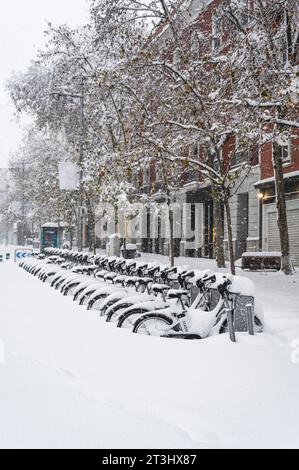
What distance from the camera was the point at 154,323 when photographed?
23.6 ft

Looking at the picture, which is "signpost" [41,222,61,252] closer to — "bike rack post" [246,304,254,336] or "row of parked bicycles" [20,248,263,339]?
"row of parked bicycles" [20,248,263,339]

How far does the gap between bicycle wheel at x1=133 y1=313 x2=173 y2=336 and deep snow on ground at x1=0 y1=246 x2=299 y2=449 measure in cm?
22

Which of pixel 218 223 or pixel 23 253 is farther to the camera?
pixel 23 253

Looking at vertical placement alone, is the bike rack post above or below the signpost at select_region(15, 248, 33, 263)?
below

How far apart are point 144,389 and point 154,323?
2393 mm

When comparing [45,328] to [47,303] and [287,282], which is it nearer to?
[47,303]

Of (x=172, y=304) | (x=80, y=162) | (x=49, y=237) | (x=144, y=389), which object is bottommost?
(x=144, y=389)

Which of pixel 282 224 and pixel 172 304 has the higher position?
pixel 282 224

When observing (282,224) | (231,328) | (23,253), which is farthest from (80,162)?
(231,328)

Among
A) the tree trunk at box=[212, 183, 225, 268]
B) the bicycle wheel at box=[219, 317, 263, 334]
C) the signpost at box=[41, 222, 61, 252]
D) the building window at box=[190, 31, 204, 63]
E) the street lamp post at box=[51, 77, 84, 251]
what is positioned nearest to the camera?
the bicycle wheel at box=[219, 317, 263, 334]

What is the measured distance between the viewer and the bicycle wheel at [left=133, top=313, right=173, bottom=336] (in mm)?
7078

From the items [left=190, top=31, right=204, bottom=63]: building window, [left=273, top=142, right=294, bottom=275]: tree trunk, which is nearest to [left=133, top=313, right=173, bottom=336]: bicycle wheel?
[left=273, top=142, right=294, bottom=275]: tree trunk

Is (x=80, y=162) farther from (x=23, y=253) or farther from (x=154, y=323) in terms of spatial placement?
(x=154, y=323)
